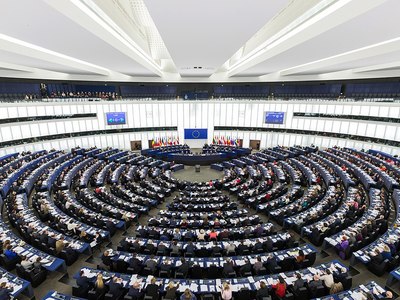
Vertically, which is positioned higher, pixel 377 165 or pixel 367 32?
pixel 367 32

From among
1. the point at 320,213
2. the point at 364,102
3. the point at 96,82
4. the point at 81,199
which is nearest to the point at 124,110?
the point at 96,82

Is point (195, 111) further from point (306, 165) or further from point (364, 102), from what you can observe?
point (364, 102)

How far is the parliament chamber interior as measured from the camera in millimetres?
8188

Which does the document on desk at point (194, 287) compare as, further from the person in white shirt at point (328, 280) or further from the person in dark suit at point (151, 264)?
the person in white shirt at point (328, 280)

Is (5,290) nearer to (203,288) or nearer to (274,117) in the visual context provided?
(203,288)

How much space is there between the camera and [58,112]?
95.8ft

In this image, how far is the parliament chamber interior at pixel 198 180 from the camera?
8.19 m

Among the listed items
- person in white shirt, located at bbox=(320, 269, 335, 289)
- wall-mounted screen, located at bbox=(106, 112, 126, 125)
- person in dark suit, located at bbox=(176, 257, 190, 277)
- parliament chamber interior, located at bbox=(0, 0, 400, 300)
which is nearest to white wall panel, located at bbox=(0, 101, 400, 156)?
parliament chamber interior, located at bbox=(0, 0, 400, 300)

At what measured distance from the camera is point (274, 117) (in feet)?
113

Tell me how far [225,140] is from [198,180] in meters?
14.8

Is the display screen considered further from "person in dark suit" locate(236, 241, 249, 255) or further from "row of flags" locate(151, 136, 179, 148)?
"person in dark suit" locate(236, 241, 249, 255)

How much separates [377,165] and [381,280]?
16.0 m

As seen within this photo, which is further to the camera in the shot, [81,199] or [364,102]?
[364,102]

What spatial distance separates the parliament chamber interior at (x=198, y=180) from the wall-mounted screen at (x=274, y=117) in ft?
12.7
